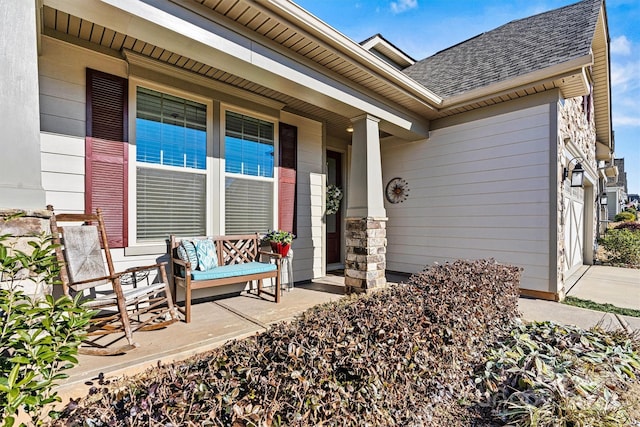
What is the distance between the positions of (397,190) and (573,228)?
414 centimetres

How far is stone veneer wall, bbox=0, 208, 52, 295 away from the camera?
5.69 feet

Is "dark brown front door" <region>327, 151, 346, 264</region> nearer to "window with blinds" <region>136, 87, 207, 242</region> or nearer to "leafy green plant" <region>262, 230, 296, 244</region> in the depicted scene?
"leafy green plant" <region>262, 230, 296, 244</region>

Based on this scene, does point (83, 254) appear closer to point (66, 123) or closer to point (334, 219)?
point (66, 123)

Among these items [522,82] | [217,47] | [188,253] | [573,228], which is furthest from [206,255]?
[573,228]

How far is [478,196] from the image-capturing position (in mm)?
5043

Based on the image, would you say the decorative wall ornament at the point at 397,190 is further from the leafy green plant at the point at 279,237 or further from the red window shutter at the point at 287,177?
the leafy green plant at the point at 279,237

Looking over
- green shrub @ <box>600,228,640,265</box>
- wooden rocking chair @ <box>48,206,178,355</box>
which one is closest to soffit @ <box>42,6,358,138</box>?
wooden rocking chair @ <box>48,206,178,355</box>

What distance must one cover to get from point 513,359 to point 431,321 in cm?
92

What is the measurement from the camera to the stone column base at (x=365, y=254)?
170 inches

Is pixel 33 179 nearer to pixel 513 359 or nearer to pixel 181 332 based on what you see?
pixel 181 332

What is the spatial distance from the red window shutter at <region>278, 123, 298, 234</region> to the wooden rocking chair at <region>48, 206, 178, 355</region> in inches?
86.2

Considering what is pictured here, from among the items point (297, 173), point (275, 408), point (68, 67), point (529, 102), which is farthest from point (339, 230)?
point (275, 408)

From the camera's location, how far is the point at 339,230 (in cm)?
666

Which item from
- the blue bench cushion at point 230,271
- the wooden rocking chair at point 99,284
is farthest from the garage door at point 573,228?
the wooden rocking chair at point 99,284
